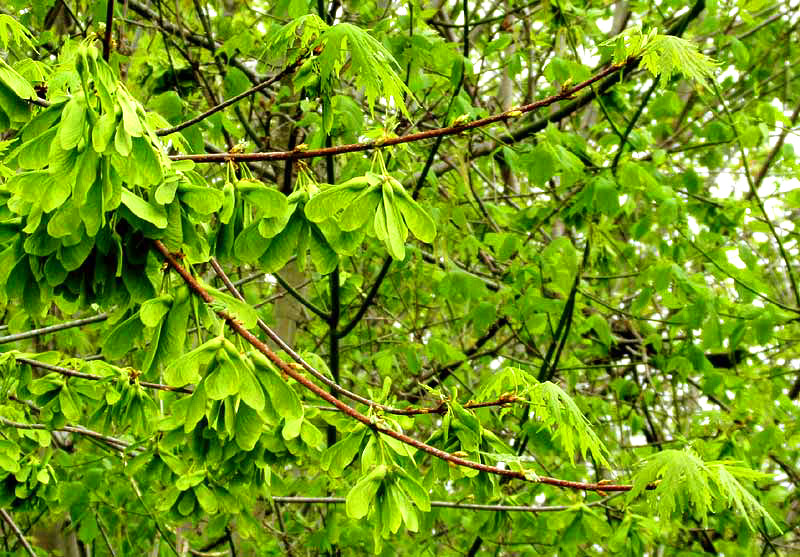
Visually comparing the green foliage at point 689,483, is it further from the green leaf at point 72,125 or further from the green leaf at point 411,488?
the green leaf at point 72,125

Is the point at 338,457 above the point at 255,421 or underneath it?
underneath

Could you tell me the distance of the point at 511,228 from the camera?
5.33m

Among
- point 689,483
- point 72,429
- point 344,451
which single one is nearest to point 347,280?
point 72,429

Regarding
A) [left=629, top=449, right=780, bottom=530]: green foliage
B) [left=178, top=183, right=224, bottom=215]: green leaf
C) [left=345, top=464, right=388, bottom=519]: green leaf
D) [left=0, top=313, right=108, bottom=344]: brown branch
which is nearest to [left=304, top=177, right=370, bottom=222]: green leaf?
[left=178, top=183, right=224, bottom=215]: green leaf

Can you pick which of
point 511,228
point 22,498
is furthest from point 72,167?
point 511,228

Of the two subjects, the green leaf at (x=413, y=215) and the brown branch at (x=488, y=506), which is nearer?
the green leaf at (x=413, y=215)

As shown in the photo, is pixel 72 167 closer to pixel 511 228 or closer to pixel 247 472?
pixel 247 472

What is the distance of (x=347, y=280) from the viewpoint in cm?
430

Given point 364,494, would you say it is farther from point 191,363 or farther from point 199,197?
point 199,197

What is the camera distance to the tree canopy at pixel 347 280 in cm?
178

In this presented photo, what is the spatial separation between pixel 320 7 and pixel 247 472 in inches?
71.9

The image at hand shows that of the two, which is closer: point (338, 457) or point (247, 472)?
point (338, 457)

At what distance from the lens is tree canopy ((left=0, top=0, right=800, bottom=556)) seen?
5.83 feet

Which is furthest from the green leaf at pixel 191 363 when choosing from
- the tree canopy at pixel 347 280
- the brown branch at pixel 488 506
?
the brown branch at pixel 488 506
